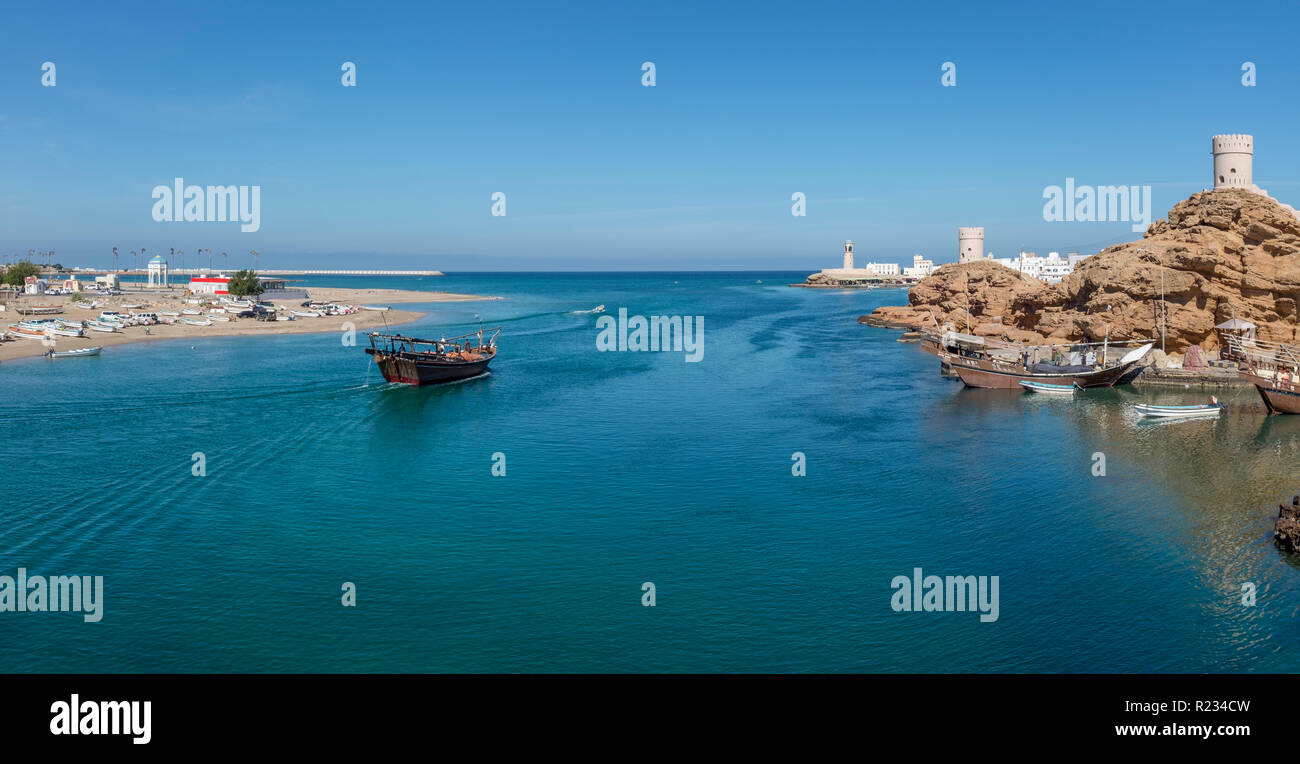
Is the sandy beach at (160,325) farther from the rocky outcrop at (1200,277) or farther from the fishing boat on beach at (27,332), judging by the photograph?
the rocky outcrop at (1200,277)

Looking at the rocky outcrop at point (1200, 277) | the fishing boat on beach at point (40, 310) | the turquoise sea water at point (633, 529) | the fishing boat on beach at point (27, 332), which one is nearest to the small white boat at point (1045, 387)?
the turquoise sea water at point (633, 529)

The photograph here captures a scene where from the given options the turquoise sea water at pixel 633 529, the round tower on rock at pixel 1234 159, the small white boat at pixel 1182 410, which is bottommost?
the turquoise sea water at pixel 633 529

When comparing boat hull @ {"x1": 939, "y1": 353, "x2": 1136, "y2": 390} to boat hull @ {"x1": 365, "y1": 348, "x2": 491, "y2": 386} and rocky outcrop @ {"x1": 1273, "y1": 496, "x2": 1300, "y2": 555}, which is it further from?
boat hull @ {"x1": 365, "y1": 348, "x2": 491, "y2": 386}

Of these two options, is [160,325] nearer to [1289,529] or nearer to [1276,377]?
[1276,377]

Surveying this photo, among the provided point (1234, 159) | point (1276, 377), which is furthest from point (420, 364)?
point (1234, 159)

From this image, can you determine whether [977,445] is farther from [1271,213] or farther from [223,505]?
[1271,213]
